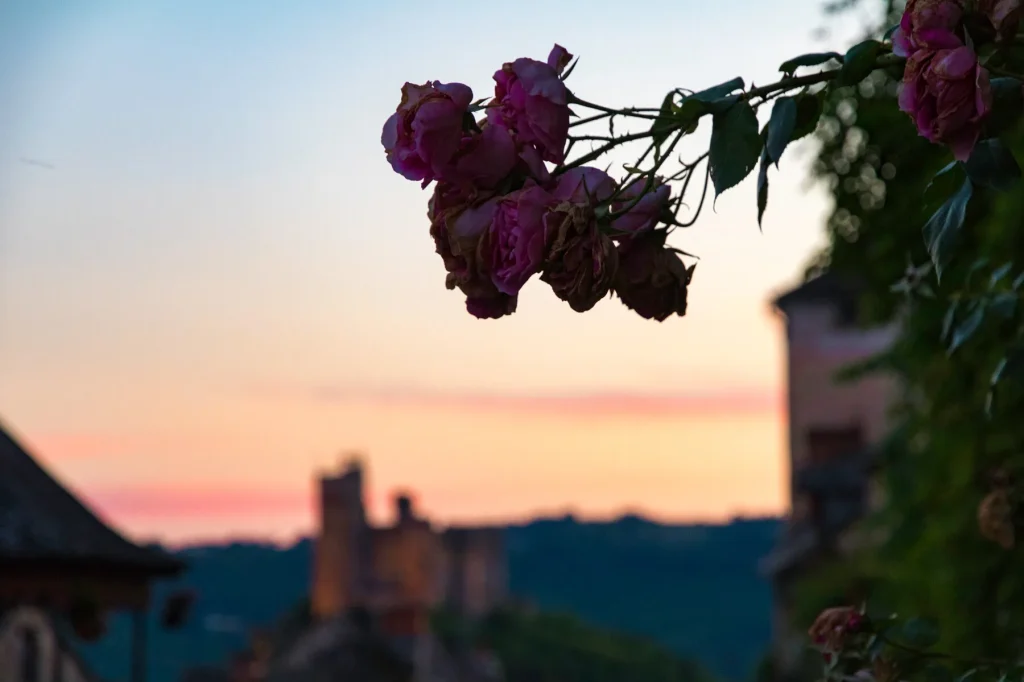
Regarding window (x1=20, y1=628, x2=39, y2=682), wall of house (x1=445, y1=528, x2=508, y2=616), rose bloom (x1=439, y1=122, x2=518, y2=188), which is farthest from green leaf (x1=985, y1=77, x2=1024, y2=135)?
wall of house (x1=445, y1=528, x2=508, y2=616)

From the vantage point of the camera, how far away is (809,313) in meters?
55.1

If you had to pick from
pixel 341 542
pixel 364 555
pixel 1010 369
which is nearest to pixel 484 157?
pixel 1010 369

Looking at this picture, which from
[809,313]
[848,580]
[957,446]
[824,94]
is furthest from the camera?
[809,313]

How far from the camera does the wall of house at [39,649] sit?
15570 millimetres

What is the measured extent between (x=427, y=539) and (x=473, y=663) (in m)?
16.6

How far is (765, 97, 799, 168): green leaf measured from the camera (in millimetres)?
2713

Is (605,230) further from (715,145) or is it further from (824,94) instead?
(824,94)

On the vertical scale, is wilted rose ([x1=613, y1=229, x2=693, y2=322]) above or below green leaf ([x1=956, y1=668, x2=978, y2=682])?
above

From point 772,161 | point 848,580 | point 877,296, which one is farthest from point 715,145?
point 848,580

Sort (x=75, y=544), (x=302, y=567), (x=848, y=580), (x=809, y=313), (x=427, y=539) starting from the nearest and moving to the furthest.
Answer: (x=75, y=544)
(x=848, y=580)
(x=809, y=313)
(x=427, y=539)
(x=302, y=567)

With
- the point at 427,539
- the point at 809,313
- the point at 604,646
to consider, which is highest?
the point at 809,313

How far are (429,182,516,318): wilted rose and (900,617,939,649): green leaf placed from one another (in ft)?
6.04

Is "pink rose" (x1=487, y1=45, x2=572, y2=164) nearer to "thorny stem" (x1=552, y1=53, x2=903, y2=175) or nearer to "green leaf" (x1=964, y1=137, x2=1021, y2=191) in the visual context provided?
"thorny stem" (x1=552, y1=53, x2=903, y2=175)

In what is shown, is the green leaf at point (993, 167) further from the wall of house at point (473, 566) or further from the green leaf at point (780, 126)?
the wall of house at point (473, 566)
